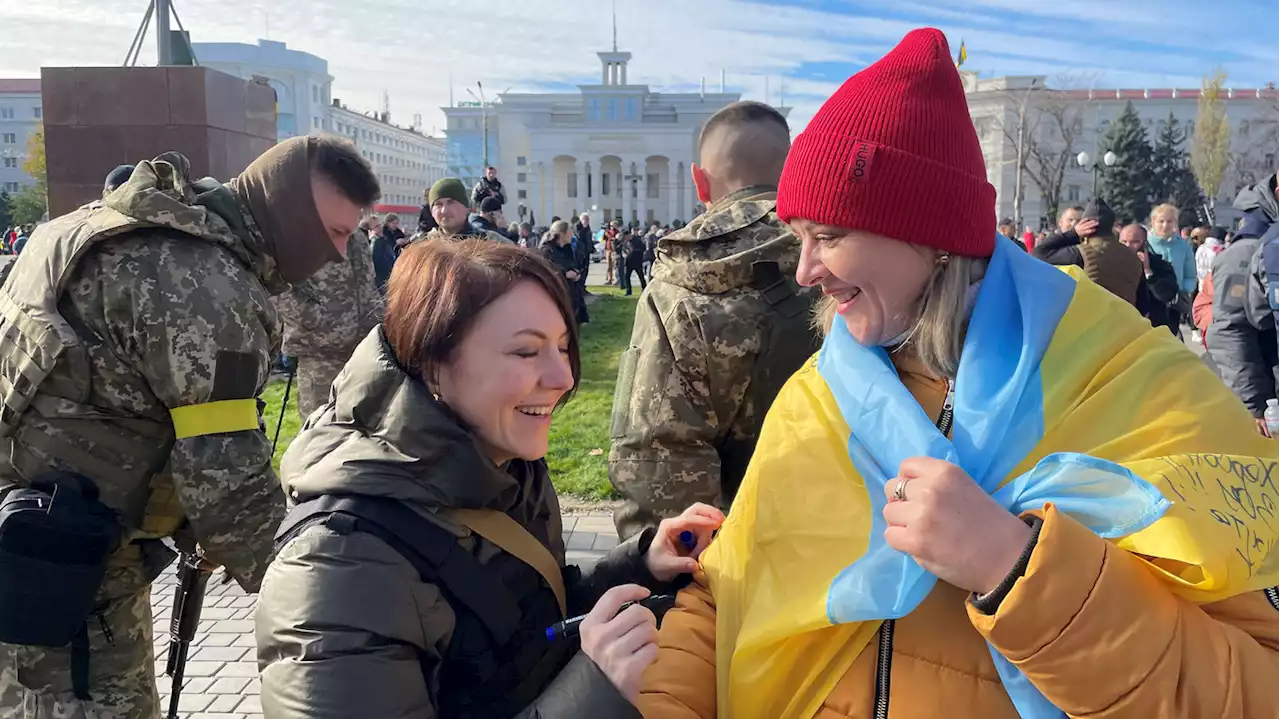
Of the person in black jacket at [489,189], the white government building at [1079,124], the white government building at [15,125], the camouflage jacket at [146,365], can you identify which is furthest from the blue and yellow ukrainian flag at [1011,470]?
the white government building at [15,125]

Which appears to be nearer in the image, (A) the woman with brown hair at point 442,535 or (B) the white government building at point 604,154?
(A) the woman with brown hair at point 442,535

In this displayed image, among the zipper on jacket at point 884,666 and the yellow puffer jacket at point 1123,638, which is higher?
the yellow puffer jacket at point 1123,638

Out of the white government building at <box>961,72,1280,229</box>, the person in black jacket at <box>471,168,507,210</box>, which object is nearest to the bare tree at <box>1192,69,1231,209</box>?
the white government building at <box>961,72,1280,229</box>

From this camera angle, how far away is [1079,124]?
210 feet

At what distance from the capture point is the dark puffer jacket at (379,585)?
57.3 inches

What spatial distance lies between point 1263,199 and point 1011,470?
183 inches

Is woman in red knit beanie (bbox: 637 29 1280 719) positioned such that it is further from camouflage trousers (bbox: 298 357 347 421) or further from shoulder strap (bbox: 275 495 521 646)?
camouflage trousers (bbox: 298 357 347 421)

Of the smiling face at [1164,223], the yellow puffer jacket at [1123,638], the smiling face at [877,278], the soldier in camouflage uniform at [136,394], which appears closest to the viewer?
the yellow puffer jacket at [1123,638]

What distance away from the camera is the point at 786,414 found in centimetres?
180

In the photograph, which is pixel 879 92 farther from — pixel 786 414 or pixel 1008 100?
pixel 1008 100

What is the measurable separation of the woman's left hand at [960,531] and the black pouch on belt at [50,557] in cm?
231

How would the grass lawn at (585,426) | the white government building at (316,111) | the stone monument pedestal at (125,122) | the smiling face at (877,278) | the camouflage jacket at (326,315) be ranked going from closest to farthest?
the smiling face at (877,278), the camouflage jacket at (326,315), the grass lawn at (585,426), the stone monument pedestal at (125,122), the white government building at (316,111)

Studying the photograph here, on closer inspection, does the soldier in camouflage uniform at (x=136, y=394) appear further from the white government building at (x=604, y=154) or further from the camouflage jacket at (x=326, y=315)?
the white government building at (x=604, y=154)

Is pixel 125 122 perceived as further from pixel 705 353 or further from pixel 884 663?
pixel 884 663
